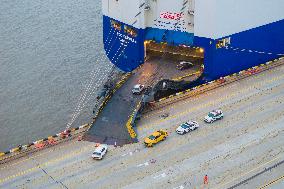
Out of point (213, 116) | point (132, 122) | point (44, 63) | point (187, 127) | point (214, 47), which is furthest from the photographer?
point (44, 63)

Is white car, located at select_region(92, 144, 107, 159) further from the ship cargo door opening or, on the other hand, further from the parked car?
the parked car

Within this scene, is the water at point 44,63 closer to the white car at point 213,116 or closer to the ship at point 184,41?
the ship at point 184,41

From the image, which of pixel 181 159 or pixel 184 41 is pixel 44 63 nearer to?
pixel 184 41

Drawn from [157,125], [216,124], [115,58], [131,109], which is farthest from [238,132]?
[115,58]

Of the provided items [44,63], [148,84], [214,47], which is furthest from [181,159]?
[44,63]

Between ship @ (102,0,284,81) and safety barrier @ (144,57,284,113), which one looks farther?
ship @ (102,0,284,81)

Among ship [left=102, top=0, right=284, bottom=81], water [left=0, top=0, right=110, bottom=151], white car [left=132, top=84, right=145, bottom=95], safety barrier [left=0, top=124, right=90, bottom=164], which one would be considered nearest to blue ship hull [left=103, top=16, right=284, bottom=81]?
ship [left=102, top=0, right=284, bottom=81]
